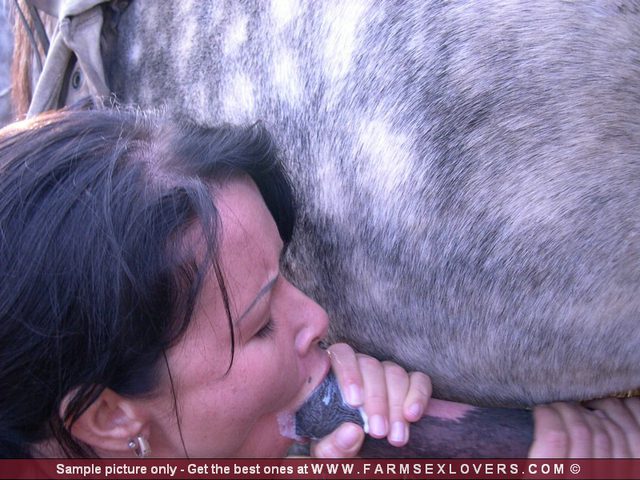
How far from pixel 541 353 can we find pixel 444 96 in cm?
35

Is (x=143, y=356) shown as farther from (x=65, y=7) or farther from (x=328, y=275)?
(x=65, y=7)

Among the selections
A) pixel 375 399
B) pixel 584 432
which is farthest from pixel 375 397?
pixel 584 432

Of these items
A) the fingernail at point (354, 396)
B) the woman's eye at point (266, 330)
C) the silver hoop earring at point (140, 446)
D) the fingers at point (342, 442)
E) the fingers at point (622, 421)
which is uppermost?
the woman's eye at point (266, 330)

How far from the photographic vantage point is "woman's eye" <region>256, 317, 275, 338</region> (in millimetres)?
868

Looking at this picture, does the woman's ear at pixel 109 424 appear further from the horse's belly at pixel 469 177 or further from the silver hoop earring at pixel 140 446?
the horse's belly at pixel 469 177

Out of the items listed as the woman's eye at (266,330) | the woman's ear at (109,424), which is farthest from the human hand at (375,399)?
the woman's ear at (109,424)

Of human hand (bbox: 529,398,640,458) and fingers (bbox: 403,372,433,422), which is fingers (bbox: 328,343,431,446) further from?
human hand (bbox: 529,398,640,458)

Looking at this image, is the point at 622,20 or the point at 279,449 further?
the point at 279,449

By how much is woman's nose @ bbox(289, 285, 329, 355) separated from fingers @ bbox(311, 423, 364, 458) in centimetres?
11

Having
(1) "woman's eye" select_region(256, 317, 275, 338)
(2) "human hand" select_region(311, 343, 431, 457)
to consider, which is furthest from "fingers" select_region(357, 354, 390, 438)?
(1) "woman's eye" select_region(256, 317, 275, 338)

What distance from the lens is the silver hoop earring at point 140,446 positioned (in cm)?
83

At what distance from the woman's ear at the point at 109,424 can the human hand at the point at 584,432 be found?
492 mm

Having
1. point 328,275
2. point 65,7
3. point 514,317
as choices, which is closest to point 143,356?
point 328,275

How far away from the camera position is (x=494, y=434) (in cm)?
92
